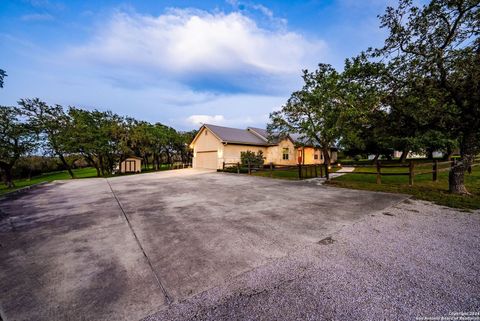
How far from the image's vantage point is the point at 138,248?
344 cm

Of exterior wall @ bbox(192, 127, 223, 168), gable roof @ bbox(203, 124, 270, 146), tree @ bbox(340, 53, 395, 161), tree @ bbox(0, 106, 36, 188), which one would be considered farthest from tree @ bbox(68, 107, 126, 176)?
tree @ bbox(340, 53, 395, 161)

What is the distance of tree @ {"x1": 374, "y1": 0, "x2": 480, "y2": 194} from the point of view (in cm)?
620

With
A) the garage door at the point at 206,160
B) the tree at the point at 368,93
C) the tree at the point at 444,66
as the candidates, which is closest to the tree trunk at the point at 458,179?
the tree at the point at 444,66

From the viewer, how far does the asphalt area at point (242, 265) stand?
2.04m

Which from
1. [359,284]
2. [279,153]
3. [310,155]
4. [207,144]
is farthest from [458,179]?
[310,155]

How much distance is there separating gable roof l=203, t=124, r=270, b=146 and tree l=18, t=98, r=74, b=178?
50.0 feet

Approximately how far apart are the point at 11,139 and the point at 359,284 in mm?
27128

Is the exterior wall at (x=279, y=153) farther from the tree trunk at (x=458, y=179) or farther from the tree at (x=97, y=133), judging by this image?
the tree at (x=97, y=133)

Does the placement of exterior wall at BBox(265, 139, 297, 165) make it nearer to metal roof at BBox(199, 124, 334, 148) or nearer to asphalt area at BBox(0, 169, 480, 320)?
metal roof at BBox(199, 124, 334, 148)

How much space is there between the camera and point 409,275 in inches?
99.3

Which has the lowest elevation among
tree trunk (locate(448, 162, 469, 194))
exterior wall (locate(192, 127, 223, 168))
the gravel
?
the gravel

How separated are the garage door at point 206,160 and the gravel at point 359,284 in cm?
1831

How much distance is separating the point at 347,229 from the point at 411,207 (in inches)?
123

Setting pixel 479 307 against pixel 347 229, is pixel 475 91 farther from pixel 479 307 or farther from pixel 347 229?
pixel 479 307
